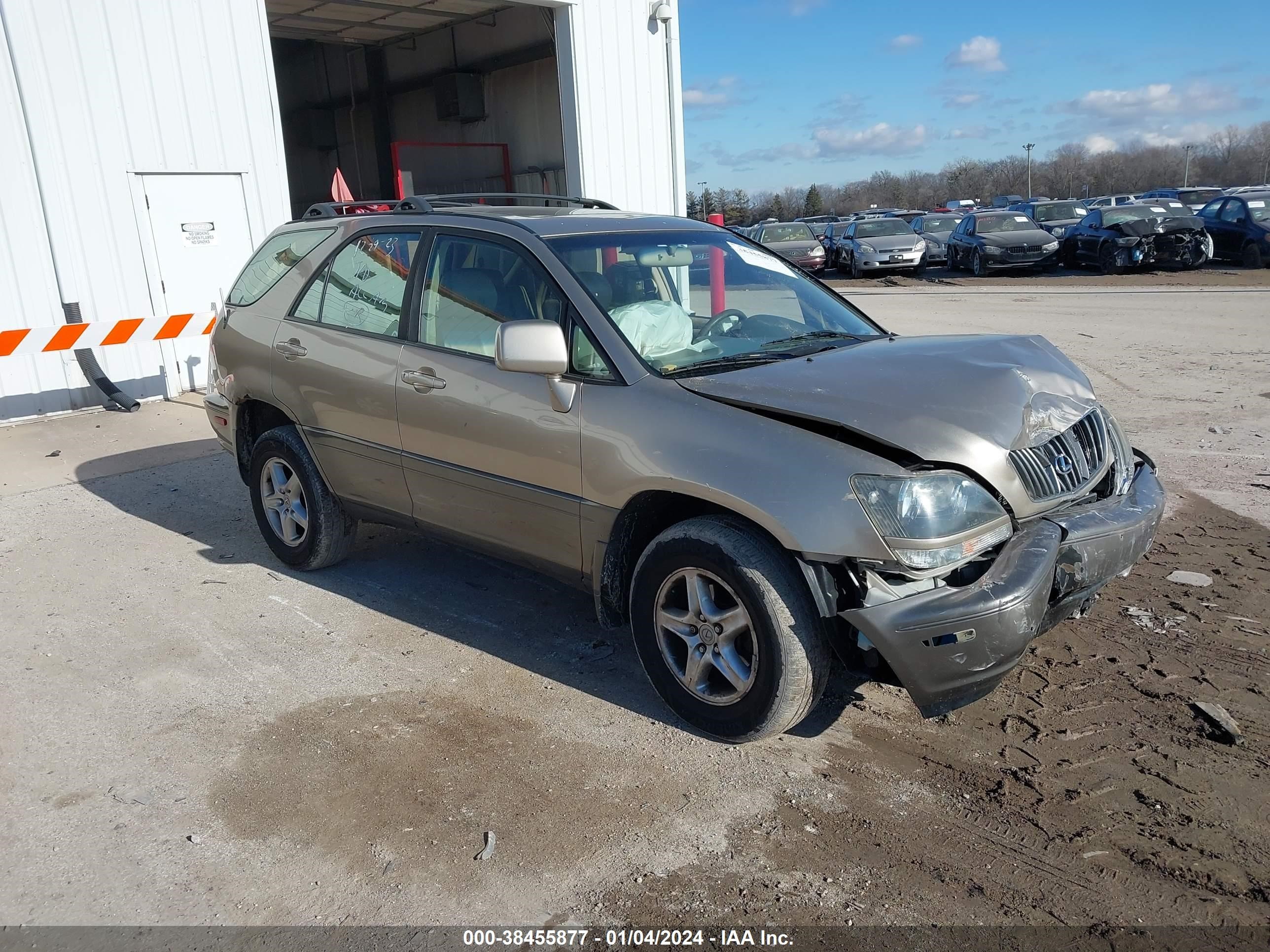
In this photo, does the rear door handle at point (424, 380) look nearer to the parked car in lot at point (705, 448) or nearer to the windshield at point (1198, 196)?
the parked car in lot at point (705, 448)

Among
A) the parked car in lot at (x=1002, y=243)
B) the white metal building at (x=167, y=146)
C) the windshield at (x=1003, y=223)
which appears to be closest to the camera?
the white metal building at (x=167, y=146)

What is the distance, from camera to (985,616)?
10.2 feet

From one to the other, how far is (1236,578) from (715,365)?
9.41ft

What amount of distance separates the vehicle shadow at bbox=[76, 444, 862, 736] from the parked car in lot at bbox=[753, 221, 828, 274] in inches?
755

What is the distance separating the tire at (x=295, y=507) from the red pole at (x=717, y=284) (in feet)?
7.22

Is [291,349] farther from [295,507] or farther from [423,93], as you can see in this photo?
[423,93]

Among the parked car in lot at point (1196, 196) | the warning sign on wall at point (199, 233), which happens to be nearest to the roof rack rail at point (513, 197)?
the warning sign on wall at point (199, 233)

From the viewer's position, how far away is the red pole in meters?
4.51

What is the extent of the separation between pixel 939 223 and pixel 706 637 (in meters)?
29.2

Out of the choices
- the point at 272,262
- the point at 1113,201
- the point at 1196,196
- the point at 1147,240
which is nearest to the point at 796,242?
the point at 1147,240

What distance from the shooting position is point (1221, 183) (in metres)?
81.3

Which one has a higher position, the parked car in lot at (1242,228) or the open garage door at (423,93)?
the open garage door at (423,93)

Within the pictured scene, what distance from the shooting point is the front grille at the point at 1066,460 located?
3463mm

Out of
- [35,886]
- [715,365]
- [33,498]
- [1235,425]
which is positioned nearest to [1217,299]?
[1235,425]
